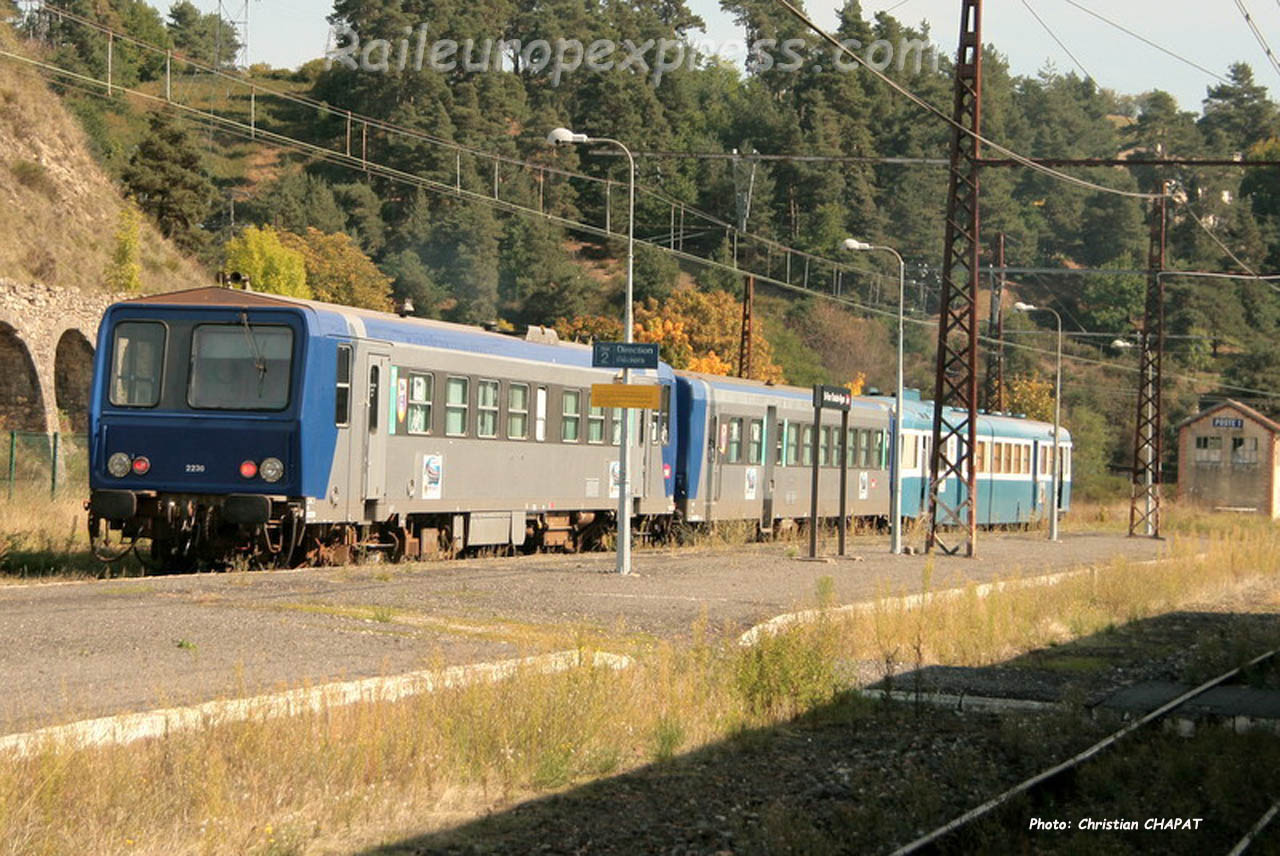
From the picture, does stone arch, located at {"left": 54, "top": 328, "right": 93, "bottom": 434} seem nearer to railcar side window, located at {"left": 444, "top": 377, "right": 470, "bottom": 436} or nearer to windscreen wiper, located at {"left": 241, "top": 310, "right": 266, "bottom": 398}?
railcar side window, located at {"left": 444, "top": 377, "right": 470, "bottom": 436}

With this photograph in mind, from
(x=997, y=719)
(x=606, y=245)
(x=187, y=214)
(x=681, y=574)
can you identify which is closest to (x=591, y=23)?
A: (x=606, y=245)

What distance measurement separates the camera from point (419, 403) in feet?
74.6

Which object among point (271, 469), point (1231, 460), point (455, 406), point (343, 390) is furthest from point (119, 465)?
point (1231, 460)

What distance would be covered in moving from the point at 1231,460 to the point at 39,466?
53596 mm

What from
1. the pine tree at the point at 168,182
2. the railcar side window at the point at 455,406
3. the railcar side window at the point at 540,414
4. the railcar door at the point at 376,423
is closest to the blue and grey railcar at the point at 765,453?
the railcar side window at the point at 540,414

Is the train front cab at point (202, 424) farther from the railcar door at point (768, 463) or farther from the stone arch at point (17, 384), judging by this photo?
the stone arch at point (17, 384)

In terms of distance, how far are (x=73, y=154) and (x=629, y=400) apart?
32724 mm

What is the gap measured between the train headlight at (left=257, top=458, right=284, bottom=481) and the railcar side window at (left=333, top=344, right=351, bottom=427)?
860 mm

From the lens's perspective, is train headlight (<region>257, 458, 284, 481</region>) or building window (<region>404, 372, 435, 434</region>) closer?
train headlight (<region>257, 458, 284, 481</region>)

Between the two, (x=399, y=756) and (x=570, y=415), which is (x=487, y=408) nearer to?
(x=570, y=415)

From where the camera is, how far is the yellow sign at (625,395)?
22.3 meters

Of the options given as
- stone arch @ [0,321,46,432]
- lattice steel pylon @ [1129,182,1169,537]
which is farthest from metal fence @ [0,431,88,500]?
lattice steel pylon @ [1129,182,1169,537]

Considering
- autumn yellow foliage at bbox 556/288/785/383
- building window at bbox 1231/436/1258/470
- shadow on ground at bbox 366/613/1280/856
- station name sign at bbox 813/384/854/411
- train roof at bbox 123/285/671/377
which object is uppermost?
autumn yellow foliage at bbox 556/288/785/383

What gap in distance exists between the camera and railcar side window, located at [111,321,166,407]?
828 inches
